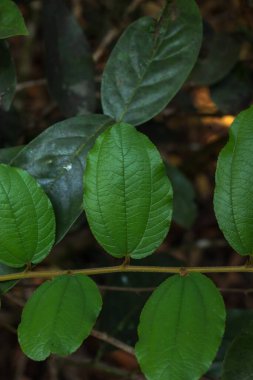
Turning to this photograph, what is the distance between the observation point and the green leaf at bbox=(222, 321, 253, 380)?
0.98 m

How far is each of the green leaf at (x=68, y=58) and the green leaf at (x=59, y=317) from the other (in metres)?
0.51

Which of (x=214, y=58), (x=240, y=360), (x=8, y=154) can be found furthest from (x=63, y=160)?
(x=214, y=58)

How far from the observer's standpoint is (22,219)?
98 cm

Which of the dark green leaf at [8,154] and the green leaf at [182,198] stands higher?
the dark green leaf at [8,154]

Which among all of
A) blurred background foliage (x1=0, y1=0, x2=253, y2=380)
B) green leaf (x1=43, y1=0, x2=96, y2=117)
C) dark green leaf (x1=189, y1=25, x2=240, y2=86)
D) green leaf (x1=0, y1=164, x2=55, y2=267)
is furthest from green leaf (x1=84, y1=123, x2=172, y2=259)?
dark green leaf (x1=189, y1=25, x2=240, y2=86)

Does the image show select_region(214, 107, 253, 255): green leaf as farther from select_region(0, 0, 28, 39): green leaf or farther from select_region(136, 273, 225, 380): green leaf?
select_region(0, 0, 28, 39): green leaf

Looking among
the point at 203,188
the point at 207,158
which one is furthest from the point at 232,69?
the point at 203,188

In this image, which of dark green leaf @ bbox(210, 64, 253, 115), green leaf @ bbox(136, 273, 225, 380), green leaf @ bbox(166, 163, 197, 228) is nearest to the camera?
green leaf @ bbox(136, 273, 225, 380)

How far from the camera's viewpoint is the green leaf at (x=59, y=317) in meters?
0.91

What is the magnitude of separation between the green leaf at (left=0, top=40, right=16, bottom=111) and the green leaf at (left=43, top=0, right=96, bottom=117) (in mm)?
206

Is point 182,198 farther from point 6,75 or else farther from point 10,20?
point 10,20

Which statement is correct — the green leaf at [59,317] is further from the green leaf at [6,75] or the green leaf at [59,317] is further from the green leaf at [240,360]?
the green leaf at [6,75]

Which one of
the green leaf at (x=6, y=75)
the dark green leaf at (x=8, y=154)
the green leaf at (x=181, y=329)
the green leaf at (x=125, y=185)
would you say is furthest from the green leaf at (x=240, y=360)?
the green leaf at (x=6, y=75)

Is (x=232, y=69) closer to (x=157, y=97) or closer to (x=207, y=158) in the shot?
(x=207, y=158)
